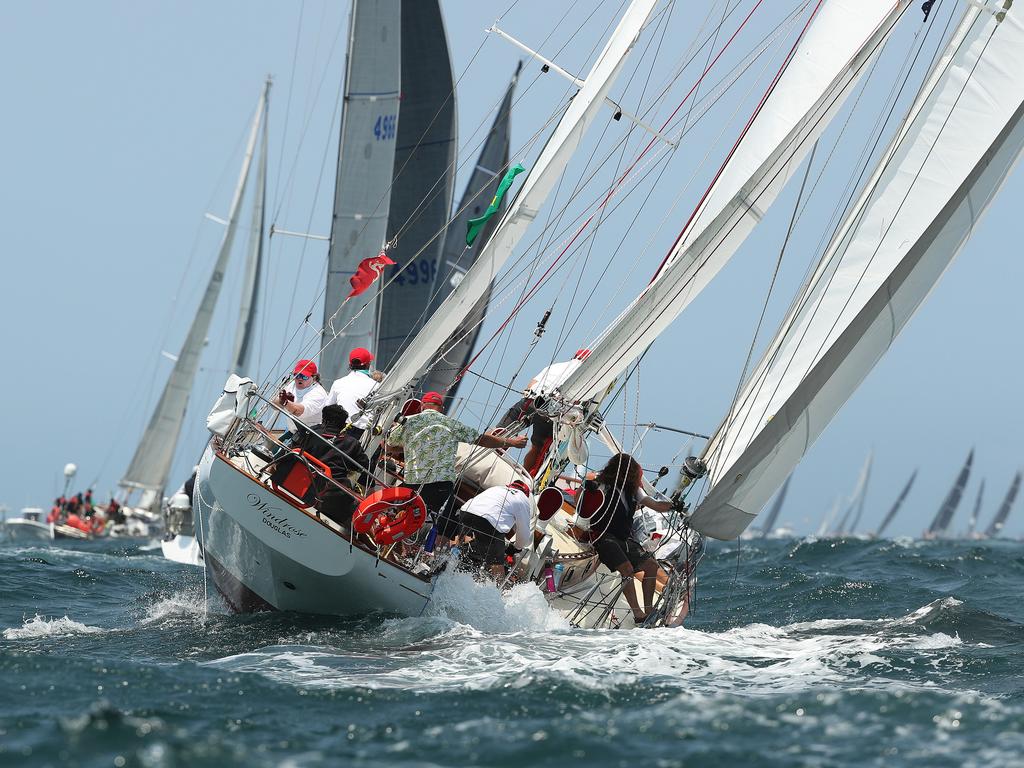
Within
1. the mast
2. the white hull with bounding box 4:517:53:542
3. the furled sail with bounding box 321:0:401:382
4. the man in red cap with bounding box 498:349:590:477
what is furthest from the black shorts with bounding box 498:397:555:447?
the white hull with bounding box 4:517:53:542

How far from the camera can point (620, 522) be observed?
10328 millimetres

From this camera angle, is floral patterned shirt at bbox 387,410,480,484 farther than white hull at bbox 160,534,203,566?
No

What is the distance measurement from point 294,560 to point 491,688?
2673 millimetres

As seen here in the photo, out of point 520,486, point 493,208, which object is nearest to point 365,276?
point 493,208

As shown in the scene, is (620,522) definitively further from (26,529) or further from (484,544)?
(26,529)

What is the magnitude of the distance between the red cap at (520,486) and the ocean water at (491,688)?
31.3 inches

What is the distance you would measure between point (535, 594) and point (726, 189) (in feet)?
16.1

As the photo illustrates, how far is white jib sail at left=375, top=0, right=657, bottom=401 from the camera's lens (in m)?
10.7

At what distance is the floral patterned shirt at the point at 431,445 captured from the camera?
9.70 meters

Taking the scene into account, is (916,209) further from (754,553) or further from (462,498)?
(754,553)

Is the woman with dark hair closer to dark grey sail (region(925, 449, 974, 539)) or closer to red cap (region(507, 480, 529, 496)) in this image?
red cap (region(507, 480, 529, 496))

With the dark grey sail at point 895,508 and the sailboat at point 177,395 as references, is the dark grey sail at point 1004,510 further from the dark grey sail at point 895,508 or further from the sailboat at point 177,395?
the sailboat at point 177,395

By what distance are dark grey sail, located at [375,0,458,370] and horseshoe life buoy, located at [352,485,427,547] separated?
11.0 m

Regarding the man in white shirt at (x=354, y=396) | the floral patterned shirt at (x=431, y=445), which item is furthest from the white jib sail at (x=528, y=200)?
the floral patterned shirt at (x=431, y=445)
